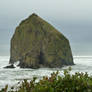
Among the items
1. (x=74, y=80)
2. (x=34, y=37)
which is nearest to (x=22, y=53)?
(x=34, y=37)

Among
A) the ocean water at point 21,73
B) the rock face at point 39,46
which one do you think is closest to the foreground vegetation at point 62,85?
the ocean water at point 21,73

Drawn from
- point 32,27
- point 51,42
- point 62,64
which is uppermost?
point 32,27

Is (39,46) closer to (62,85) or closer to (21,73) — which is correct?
(21,73)

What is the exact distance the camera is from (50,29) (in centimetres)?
8856

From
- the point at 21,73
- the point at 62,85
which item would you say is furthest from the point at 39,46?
the point at 62,85

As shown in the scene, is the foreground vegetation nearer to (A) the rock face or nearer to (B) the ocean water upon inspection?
(B) the ocean water

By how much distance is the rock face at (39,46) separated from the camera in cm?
8094

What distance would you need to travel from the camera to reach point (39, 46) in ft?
277

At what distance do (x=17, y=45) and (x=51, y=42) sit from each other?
14902mm

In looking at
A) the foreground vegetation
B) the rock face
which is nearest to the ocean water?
the rock face

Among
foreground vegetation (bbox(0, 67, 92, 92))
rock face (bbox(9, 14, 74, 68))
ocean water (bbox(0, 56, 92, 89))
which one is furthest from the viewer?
rock face (bbox(9, 14, 74, 68))

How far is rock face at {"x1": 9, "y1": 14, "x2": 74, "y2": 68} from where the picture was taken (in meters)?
80.9

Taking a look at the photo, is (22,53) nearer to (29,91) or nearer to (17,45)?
(17,45)

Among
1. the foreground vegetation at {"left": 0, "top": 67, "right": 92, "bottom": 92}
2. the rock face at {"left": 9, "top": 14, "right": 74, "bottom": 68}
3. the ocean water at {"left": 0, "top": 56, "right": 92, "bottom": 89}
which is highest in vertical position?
the rock face at {"left": 9, "top": 14, "right": 74, "bottom": 68}
